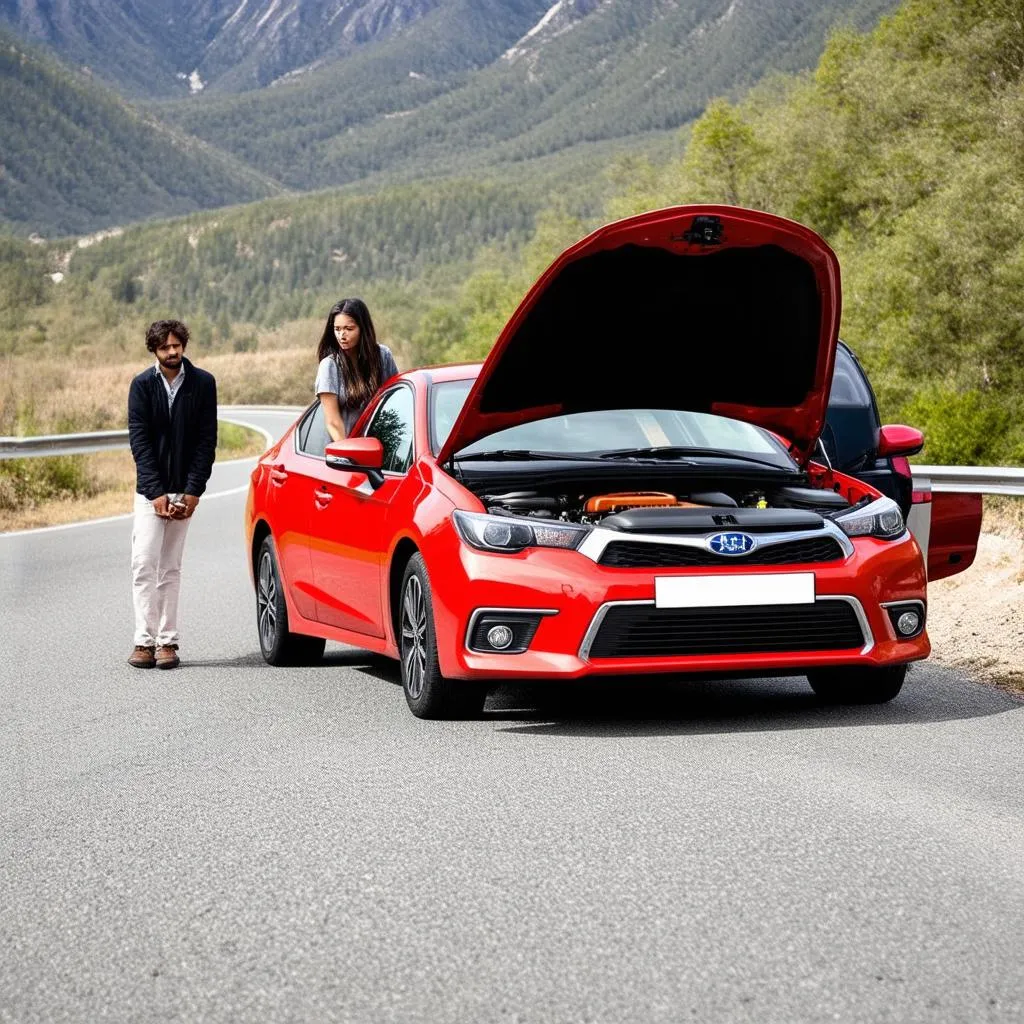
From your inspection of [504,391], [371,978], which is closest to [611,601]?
[504,391]

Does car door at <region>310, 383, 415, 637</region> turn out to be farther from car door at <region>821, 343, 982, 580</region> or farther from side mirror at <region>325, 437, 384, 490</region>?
car door at <region>821, 343, 982, 580</region>

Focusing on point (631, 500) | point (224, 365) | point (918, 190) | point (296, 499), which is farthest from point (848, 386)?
point (224, 365)

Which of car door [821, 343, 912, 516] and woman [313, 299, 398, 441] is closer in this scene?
car door [821, 343, 912, 516]

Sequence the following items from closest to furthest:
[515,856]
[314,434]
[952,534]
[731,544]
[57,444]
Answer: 1. [515,856]
2. [731,544]
3. [314,434]
4. [952,534]
5. [57,444]

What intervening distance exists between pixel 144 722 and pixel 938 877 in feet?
12.8

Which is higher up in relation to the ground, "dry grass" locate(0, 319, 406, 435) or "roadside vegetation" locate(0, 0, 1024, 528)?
"roadside vegetation" locate(0, 0, 1024, 528)

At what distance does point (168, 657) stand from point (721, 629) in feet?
11.8

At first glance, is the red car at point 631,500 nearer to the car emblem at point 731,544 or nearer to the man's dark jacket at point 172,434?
the car emblem at point 731,544

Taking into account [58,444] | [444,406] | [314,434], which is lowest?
[58,444]

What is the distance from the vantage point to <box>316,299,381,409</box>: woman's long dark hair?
367 inches

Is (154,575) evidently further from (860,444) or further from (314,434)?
(860,444)

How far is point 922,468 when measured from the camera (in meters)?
12.0

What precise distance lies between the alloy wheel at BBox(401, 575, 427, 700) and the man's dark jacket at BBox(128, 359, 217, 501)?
239 cm

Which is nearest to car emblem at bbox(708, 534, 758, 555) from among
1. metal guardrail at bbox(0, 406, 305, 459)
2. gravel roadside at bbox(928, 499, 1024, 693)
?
gravel roadside at bbox(928, 499, 1024, 693)
